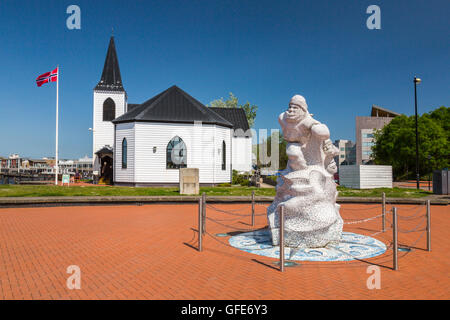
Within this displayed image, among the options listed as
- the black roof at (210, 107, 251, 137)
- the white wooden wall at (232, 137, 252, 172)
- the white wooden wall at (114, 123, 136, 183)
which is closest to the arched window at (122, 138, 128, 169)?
the white wooden wall at (114, 123, 136, 183)

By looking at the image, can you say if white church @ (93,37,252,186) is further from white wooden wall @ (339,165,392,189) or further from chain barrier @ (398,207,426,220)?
chain barrier @ (398,207,426,220)

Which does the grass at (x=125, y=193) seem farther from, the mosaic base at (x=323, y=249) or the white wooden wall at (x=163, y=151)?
the mosaic base at (x=323, y=249)

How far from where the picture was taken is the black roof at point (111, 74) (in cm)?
4281

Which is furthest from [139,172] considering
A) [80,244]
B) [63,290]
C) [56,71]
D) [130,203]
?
[63,290]

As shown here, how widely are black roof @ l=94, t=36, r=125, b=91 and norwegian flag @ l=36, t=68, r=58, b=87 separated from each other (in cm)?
1314

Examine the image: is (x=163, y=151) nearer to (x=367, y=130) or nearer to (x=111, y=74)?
(x=111, y=74)

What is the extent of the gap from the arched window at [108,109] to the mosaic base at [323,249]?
38594mm

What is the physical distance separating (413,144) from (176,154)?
1313 inches

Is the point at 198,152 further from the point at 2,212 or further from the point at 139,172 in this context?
the point at 2,212

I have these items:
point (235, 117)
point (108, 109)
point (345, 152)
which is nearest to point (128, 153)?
point (108, 109)

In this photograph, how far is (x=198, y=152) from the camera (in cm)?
2819

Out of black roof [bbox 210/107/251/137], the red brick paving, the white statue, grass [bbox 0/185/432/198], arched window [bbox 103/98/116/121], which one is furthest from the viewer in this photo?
black roof [bbox 210/107/251/137]

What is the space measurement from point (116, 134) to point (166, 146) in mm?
5190

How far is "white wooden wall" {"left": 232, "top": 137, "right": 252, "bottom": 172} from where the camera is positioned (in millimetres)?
41322
